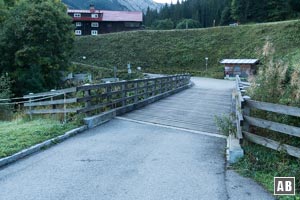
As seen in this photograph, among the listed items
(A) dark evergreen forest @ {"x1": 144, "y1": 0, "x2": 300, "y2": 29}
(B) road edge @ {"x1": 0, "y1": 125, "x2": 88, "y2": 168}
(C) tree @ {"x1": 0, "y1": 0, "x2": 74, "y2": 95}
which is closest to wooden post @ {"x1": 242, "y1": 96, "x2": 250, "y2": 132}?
(B) road edge @ {"x1": 0, "y1": 125, "x2": 88, "y2": 168}

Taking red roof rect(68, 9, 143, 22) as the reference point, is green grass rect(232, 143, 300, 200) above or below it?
below

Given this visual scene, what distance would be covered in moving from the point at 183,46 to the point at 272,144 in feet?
191

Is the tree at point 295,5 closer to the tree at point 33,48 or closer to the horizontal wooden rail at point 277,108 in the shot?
the tree at point 33,48

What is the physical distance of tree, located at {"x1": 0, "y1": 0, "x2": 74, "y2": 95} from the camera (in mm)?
28625

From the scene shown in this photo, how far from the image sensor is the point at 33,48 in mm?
28672

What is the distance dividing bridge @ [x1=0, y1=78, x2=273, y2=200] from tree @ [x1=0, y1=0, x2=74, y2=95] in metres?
21.0

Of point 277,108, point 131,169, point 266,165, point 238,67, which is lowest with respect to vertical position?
point 131,169

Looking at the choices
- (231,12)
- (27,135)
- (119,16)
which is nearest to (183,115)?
(27,135)

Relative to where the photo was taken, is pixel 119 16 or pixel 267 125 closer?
pixel 267 125

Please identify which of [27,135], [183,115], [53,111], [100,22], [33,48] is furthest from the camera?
[100,22]

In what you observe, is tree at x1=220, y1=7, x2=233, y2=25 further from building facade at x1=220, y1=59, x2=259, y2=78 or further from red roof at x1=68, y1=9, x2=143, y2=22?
building facade at x1=220, y1=59, x2=259, y2=78

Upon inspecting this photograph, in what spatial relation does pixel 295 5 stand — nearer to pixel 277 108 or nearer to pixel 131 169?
pixel 277 108

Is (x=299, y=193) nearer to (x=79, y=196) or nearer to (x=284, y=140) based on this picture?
(x=284, y=140)

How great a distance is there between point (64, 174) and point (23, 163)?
119 centimetres
